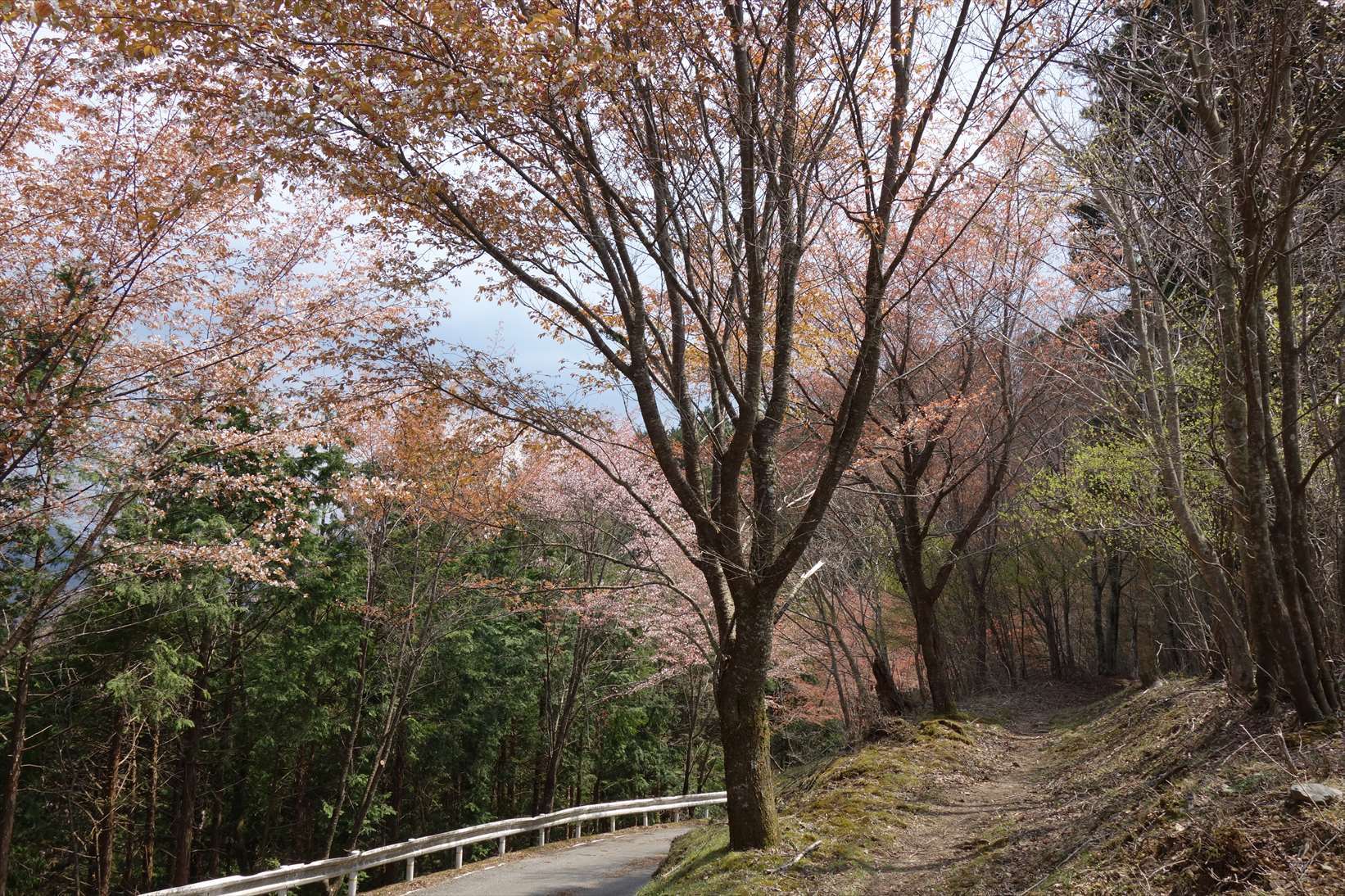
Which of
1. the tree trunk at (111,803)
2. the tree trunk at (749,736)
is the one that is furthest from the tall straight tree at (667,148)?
the tree trunk at (111,803)

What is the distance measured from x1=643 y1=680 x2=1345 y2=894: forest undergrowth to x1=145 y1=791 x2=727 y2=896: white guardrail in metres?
2.56

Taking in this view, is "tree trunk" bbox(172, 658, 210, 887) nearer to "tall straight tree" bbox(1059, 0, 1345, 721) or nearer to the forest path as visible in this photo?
the forest path

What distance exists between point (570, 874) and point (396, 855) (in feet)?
8.59

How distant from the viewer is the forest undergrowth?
11.3 ft

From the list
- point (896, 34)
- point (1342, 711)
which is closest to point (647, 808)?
point (1342, 711)

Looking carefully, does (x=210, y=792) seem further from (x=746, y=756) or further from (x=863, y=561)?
(x=746, y=756)

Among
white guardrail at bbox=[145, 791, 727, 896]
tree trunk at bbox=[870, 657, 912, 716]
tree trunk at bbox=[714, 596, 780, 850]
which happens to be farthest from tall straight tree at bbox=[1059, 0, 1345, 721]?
tree trunk at bbox=[870, 657, 912, 716]

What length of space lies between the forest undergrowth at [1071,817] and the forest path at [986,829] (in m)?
0.02

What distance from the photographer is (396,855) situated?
1198cm

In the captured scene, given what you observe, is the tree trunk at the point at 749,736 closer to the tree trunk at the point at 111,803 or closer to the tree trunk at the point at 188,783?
the tree trunk at the point at 111,803

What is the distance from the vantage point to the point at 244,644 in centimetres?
1902

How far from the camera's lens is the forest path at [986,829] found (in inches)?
209

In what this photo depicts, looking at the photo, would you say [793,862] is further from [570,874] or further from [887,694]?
[887,694]

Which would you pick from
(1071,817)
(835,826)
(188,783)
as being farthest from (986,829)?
(188,783)
